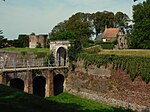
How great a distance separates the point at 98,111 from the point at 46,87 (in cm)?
782

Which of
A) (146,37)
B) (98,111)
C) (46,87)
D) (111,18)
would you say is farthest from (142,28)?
(111,18)

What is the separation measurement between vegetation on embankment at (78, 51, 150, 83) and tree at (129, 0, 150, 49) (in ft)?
36.2

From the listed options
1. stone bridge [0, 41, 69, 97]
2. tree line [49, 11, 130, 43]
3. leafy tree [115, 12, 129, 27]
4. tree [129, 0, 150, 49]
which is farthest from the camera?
leafy tree [115, 12, 129, 27]

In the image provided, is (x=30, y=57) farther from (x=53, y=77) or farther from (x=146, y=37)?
(x=146, y=37)

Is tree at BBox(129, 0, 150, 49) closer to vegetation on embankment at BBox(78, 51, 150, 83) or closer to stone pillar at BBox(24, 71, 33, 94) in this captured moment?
vegetation on embankment at BBox(78, 51, 150, 83)

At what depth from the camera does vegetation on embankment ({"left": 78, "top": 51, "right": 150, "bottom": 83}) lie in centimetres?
2078

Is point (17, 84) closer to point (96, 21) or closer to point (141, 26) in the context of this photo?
point (141, 26)

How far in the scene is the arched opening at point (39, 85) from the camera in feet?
94.4

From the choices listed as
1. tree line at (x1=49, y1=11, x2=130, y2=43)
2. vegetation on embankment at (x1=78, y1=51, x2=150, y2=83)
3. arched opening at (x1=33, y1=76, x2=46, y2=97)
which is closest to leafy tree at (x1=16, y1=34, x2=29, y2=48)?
tree line at (x1=49, y1=11, x2=130, y2=43)

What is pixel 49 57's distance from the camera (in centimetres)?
3042

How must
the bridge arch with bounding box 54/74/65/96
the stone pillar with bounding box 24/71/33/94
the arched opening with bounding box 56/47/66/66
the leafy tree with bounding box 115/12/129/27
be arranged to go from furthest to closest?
the leafy tree with bounding box 115/12/129/27, the arched opening with bounding box 56/47/66/66, the bridge arch with bounding box 54/74/65/96, the stone pillar with bounding box 24/71/33/94

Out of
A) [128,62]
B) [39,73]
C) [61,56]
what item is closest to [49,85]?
[39,73]

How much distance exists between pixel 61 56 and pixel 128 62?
11133mm

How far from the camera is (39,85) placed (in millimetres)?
29344
